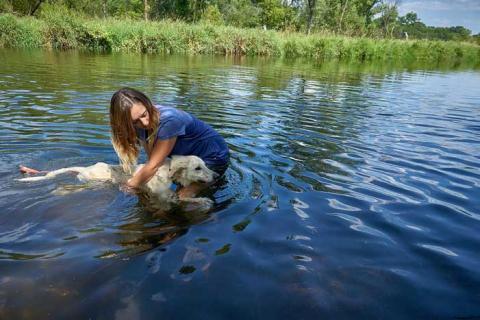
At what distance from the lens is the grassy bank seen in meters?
23.4

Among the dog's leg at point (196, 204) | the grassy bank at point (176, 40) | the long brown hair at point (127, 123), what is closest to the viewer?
the long brown hair at point (127, 123)

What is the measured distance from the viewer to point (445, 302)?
2.69 metres

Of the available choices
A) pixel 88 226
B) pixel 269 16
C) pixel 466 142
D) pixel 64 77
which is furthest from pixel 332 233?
pixel 269 16

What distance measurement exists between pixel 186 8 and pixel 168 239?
51.3 metres

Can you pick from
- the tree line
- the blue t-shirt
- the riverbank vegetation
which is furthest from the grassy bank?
the blue t-shirt

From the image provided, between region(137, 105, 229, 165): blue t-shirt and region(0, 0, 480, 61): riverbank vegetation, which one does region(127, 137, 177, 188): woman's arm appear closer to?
region(137, 105, 229, 165): blue t-shirt

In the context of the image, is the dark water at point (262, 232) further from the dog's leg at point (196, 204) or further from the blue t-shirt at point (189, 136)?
the blue t-shirt at point (189, 136)

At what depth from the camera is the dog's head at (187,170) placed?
420 centimetres

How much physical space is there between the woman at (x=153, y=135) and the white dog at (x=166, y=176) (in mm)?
94

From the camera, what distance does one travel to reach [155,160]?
3.91 meters

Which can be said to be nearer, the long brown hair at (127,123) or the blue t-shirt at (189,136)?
the long brown hair at (127,123)

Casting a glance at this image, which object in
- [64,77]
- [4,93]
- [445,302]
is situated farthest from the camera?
[64,77]

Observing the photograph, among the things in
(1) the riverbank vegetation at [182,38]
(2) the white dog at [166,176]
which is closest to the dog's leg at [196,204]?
(2) the white dog at [166,176]

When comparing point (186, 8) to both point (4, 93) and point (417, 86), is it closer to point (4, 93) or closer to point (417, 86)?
point (417, 86)
